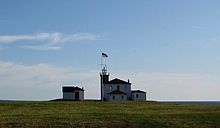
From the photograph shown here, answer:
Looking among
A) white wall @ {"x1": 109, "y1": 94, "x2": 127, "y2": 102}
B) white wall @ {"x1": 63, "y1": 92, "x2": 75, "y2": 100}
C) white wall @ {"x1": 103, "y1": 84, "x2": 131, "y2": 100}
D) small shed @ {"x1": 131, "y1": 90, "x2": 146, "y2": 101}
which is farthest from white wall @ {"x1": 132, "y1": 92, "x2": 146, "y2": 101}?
white wall @ {"x1": 63, "y1": 92, "x2": 75, "y2": 100}

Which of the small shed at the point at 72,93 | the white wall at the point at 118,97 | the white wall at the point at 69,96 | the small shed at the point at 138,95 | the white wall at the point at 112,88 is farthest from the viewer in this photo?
the small shed at the point at 138,95

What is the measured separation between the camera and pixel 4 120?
119ft

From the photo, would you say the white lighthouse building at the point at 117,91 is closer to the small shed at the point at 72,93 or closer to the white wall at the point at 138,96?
the white wall at the point at 138,96

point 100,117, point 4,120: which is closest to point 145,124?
point 100,117

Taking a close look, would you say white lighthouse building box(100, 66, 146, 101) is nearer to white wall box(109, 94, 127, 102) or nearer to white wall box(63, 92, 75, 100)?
white wall box(109, 94, 127, 102)

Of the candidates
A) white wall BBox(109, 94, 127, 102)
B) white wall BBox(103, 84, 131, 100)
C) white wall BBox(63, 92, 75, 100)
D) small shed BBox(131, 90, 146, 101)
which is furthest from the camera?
small shed BBox(131, 90, 146, 101)

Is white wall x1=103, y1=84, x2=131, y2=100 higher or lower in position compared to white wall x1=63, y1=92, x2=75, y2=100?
higher

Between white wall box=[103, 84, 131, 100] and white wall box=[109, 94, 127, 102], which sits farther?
white wall box=[103, 84, 131, 100]

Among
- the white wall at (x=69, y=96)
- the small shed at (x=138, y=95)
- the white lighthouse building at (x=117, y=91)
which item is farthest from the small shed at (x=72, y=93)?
the small shed at (x=138, y=95)

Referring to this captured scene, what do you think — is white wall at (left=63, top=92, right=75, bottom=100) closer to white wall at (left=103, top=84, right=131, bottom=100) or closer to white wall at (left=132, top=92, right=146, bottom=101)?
white wall at (left=103, top=84, right=131, bottom=100)

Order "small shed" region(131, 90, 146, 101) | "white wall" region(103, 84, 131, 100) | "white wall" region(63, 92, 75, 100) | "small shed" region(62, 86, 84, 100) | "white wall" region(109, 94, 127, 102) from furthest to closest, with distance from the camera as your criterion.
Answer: "small shed" region(131, 90, 146, 101) < "white wall" region(103, 84, 131, 100) < "white wall" region(109, 94, 127, 102) < "white wall" region(63, 92, 75, 100) < "small shed" region(62, 86, 84, 100)

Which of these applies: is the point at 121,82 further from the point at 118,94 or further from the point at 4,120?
the point at 4,120

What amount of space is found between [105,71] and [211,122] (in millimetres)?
70006

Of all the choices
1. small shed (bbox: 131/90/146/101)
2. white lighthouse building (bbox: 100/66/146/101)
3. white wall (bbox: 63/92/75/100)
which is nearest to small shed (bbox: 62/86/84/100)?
white wall (bbox: 63/92/75/100)
